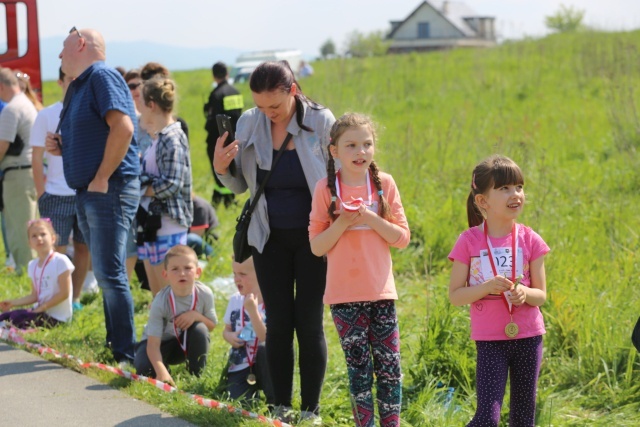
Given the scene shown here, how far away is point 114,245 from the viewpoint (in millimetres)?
6551

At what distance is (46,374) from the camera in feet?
21.1

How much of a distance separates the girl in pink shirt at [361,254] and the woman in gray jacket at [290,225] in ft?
1.32

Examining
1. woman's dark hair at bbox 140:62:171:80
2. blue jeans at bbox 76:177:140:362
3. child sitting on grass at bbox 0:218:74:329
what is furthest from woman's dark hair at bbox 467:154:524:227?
woman's dark hair at bbox 140:62:171:80

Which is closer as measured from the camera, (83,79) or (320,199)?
(320,199)

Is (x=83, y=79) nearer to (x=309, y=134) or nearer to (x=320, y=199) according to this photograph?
(x=309, y=134)

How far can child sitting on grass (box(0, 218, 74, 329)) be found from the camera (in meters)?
7.75

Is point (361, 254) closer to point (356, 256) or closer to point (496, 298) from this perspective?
point (356, 256)

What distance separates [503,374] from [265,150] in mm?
1752

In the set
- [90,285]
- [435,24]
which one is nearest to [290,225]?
[90,285]

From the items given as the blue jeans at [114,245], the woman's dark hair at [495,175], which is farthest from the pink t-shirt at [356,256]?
the blue jeans at [114,245]

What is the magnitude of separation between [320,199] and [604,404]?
222 centimetres

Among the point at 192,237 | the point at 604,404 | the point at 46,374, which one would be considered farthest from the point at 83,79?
the point at 604,404

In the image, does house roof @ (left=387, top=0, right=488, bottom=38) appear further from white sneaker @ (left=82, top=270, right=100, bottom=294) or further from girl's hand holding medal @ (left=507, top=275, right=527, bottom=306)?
girl's hand holding medal @ (left=507, top=275, right=527, bottom=306)

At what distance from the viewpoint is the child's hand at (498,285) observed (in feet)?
13.5
